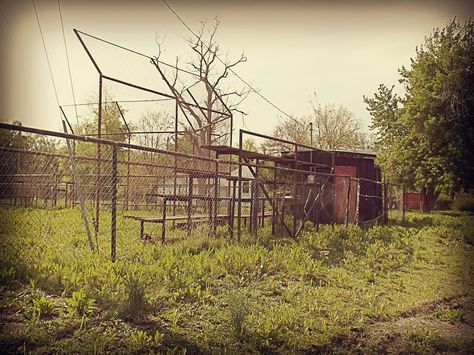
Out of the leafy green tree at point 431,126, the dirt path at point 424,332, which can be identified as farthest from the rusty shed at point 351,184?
the dirt path at point 424,332

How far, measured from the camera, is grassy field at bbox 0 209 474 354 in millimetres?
3318

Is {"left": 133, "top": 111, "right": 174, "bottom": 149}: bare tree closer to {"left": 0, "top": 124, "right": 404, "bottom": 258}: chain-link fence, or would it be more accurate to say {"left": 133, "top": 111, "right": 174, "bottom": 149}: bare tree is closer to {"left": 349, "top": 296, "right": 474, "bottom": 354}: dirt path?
{"left": 0, "top": 124, "right": 404, "bottom": 258}: chain-link fence

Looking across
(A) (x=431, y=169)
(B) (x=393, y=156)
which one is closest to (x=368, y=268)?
(A) (x=431, y=169)

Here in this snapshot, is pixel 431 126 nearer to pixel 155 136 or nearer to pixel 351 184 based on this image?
pixel 351 184

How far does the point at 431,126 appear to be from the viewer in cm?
1911

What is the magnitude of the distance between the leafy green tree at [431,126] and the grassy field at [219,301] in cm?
1108

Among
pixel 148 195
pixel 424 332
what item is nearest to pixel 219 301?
pixel 424 332

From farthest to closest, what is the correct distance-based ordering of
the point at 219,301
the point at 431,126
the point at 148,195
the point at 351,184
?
1. the point at 431,126
2. the point at 351,184
3. the point at 148,195
4. the point at 219,301

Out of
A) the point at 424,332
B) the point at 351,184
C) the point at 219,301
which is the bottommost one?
the point at 424,332

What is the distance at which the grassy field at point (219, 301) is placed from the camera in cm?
332

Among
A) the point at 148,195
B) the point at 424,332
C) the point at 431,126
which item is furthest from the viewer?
the point at 431,126

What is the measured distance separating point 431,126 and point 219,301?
18351 millimetres

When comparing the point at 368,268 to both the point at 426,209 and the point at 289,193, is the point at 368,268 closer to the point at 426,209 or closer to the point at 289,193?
the point at 289,193

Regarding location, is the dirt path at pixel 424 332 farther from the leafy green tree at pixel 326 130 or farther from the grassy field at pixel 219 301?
the leafy green tree at pixel 326 130
